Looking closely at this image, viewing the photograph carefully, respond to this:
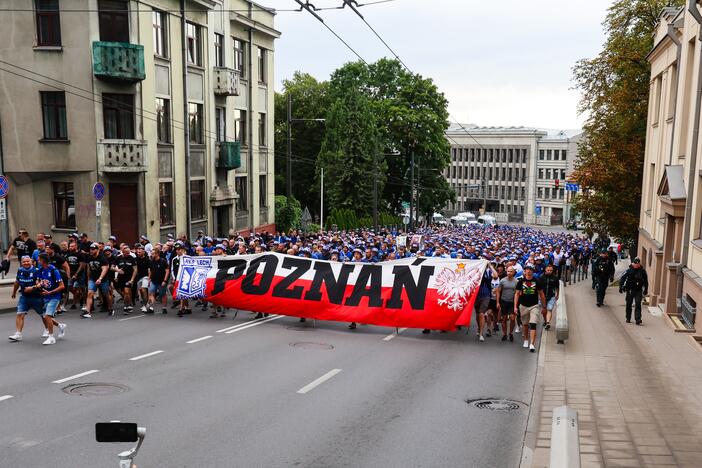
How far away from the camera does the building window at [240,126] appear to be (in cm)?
3662

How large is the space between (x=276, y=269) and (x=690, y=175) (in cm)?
1149

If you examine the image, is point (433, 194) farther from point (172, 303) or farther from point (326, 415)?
point (326, 415)

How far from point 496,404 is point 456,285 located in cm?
530

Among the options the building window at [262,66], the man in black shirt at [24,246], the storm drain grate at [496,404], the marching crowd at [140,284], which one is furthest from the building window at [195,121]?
the storm drain grate at [496,404]

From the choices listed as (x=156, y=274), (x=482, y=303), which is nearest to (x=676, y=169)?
(x=482, y=303)

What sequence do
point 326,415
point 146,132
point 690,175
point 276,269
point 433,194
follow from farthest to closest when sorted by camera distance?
point 433,194 → point 146,132 → point 690,175 → point 276,269 → point 326,415

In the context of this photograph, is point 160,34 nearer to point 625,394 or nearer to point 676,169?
point 676,169

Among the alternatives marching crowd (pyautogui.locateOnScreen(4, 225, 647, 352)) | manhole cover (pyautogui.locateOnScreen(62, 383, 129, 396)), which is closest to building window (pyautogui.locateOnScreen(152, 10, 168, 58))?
marching crowd (pyautogui.locateOnScreen(4, 225, 647, 352))

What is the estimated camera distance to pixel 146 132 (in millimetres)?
27922

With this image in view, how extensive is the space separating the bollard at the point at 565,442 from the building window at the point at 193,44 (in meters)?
28.7

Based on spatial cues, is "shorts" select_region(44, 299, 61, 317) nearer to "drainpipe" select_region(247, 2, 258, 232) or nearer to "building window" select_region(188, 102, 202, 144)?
"building window" select_region(188, 102, 202, 144)

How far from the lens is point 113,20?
26500 millimetres

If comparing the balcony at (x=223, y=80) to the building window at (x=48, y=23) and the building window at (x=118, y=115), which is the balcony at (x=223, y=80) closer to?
the building window at (x=118, y=115)

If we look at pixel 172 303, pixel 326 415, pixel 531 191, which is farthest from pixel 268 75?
pixel 531 191
